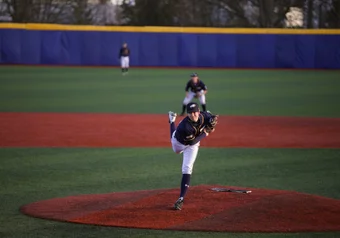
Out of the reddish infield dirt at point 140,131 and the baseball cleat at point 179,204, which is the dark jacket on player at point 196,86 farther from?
the baseball cleat at point 179,204

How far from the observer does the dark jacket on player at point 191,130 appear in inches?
405

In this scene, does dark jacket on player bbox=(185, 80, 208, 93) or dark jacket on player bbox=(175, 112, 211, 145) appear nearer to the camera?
dark jacket on player bbox=(175, 112, 211, 145)

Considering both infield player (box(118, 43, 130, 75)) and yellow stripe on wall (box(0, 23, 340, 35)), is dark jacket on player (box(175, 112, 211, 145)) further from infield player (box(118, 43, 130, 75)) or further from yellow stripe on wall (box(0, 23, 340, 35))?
yellow stripe on wall (box(0, 23, 340, 35))

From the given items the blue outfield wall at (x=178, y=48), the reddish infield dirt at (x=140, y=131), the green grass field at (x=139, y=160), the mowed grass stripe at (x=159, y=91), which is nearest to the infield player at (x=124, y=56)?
the mowed grass stripe at (x=159, y=91)

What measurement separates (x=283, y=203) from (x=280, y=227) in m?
1.29

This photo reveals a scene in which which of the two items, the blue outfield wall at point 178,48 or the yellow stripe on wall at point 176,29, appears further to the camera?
the blue outfield wall at point 178,48

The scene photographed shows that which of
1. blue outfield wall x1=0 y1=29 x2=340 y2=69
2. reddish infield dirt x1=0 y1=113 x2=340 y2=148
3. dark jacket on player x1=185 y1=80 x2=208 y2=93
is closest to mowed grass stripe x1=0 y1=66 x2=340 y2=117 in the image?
blue outfield wall x1=0 y1=29 x2=340 y2=69

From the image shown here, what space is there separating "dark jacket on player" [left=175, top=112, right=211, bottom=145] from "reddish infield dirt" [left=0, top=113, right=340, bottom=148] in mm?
7174

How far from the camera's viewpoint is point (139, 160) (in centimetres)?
1554

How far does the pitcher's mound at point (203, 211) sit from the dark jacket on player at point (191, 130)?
0.91m

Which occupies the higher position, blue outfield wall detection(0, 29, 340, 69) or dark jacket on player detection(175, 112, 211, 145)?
dark jacket on player detection(175, 112, 211, 145)

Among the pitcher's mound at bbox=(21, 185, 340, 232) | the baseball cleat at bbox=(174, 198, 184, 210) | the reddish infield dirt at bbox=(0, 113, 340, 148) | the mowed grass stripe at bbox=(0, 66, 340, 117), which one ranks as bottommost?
the mowed grass stripe at bbox=(0, 66, 340, 117)

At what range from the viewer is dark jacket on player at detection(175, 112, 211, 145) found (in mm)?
10289

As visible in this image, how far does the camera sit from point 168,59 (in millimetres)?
49094
